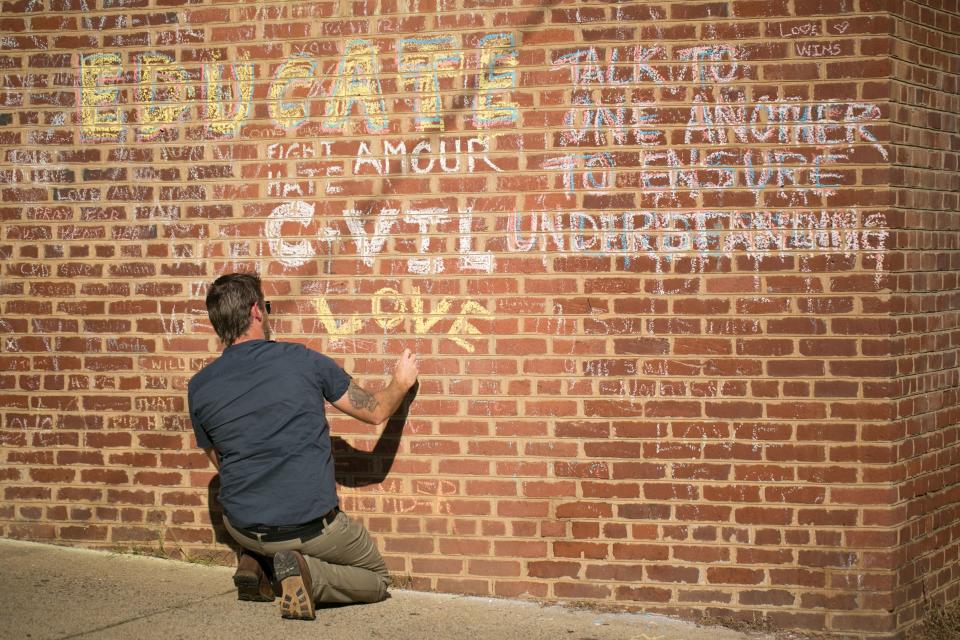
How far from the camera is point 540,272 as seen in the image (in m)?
4.49

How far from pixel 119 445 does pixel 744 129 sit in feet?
12.1

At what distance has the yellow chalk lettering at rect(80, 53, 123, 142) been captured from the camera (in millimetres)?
4875

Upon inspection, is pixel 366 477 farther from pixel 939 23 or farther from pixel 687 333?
pixel 939 23

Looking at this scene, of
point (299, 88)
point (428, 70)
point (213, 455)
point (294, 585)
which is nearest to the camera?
point (294, 585)

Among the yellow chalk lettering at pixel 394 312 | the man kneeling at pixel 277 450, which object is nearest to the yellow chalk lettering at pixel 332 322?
the yellow chalk lettering at pixel 394 312

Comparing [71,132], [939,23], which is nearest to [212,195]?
[71,132]

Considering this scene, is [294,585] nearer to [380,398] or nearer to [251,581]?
[251,581]

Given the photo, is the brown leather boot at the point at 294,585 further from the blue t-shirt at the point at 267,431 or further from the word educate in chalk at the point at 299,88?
the word educate in chalk at the point at 299,88

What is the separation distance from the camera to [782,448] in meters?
4.34

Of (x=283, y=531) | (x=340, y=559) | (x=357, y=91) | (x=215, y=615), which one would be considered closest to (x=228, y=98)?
(x=357, y=91)

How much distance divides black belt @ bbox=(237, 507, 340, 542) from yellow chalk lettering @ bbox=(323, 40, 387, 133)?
202 cm

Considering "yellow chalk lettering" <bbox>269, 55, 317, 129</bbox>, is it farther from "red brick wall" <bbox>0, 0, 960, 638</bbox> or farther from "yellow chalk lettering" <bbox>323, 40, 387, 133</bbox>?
"yellow chalk lettering" <bbox>323, 40, 387, 133</bbox>

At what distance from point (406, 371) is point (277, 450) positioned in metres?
0.74

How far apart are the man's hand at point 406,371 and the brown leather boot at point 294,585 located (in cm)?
95
